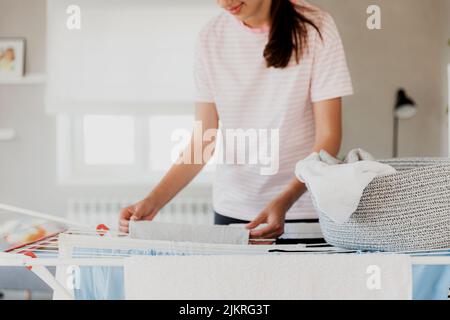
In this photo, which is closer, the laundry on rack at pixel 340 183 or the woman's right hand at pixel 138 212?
the laundry on rack at pixel 340 183

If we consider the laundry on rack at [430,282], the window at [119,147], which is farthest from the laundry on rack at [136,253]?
the window at [119,147]

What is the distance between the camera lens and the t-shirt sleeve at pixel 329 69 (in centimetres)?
91

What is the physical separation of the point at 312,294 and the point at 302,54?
1.17 ft

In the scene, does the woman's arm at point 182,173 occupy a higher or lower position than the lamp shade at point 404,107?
lower

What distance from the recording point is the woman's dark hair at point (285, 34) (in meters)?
0.92

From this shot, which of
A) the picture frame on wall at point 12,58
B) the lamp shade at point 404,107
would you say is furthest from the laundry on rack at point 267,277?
the picture frame on wall at point 12,58

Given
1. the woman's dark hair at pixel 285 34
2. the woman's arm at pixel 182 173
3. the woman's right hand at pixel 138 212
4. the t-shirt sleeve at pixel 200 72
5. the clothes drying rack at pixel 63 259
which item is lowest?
the clothes drying rack at pixel 63 259

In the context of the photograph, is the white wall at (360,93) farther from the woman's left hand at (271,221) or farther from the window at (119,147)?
the woman's left hand at (271,221)

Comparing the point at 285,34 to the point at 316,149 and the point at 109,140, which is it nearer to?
the point at 316,149

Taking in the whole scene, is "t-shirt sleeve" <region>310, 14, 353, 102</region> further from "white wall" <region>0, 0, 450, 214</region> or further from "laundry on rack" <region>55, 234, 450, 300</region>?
"laundry on rack" <region>55, 234, 450, 300</region>

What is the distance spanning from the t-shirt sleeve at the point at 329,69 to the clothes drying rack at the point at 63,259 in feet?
0.77

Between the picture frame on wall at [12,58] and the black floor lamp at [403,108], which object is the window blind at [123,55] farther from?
the black floor lamp at [403,108]

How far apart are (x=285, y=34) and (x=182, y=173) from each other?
0.26 metres
